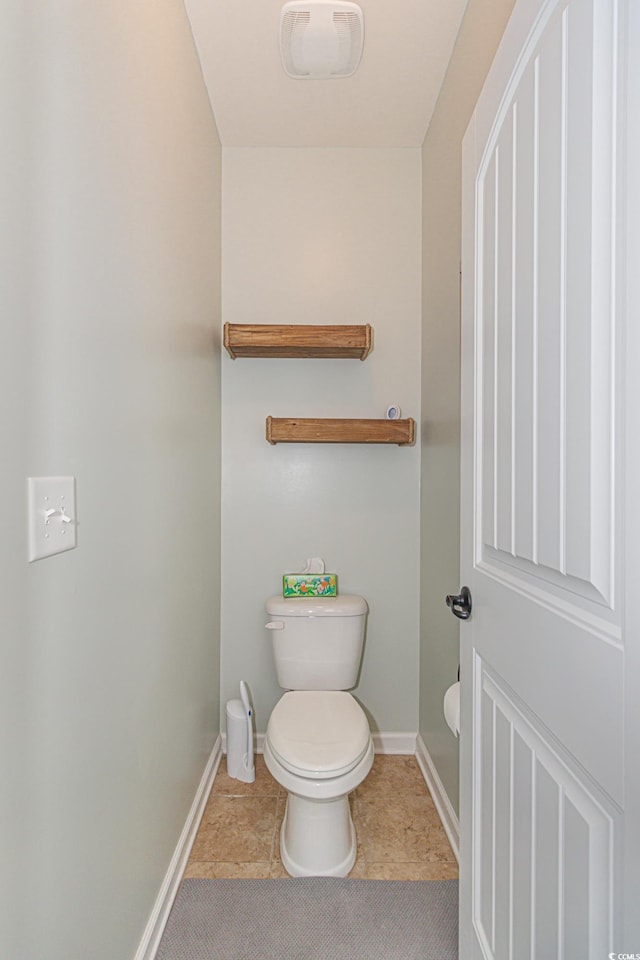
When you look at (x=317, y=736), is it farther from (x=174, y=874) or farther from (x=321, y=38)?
(x=321, y=38)

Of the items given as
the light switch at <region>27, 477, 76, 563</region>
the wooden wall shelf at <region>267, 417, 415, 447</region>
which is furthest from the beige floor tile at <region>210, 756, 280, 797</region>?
the light switch at <region>27, 477, 76, 563</region>

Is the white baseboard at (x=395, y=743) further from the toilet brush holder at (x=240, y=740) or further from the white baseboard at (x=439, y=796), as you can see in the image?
the toilet brush holder at (x=240, y=740)

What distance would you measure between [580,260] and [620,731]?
56 centimetres

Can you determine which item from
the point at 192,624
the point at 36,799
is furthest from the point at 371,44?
the point at 36,799

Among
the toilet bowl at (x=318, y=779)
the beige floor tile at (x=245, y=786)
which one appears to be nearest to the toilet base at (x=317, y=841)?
the toilet bowl at (x=318, y=779)

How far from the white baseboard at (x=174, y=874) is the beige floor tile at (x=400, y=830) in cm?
55

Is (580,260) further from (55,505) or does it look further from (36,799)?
(36,799)

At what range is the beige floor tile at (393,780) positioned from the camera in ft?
6.92

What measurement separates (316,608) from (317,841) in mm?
769

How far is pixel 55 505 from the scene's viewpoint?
2.81 feet

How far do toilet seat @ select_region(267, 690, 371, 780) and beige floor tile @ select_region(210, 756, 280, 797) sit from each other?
0.46 meters

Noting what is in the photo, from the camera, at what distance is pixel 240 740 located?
85.9 inches

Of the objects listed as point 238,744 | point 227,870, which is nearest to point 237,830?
point 227,870

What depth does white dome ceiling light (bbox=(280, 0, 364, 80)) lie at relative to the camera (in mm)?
1621
